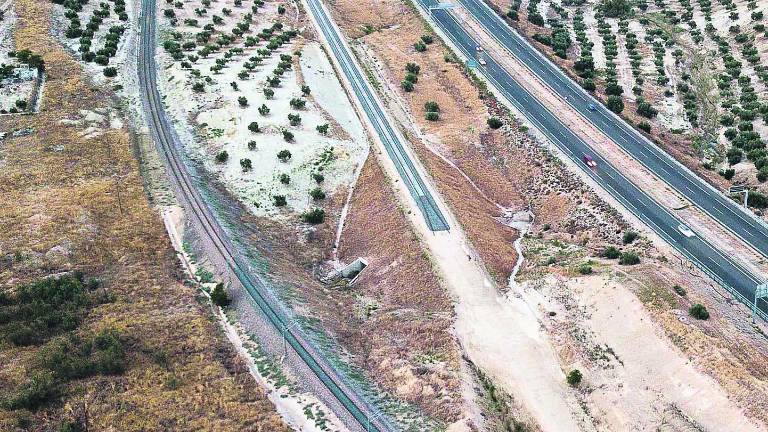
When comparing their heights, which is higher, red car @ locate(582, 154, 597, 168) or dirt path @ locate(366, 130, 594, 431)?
red car @ locate(582, 154, 597, 168)

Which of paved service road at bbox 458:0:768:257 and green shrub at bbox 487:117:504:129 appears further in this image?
green shrub at bbox 487:117:504:129

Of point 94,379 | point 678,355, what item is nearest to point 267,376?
point 94,379

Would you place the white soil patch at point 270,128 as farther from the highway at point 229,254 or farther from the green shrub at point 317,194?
the highway at point 229,254

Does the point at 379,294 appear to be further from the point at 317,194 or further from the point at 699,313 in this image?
the point at 699,313

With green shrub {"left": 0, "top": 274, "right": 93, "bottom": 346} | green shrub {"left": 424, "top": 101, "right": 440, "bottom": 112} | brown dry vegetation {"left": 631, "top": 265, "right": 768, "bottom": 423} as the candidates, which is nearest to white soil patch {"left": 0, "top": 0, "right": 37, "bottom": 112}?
green shrub {"left": 0, "top": 274, "right": 93, "bottom": 346}

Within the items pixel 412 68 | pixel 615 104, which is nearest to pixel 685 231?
pixel 615 104

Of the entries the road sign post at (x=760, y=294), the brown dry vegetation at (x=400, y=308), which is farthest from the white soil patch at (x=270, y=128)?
the road sign post at (x=760, y=294)

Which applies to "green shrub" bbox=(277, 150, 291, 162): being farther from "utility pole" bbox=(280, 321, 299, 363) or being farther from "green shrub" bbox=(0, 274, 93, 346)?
"utility pole" bbox=(280, 321, 299, 363)
